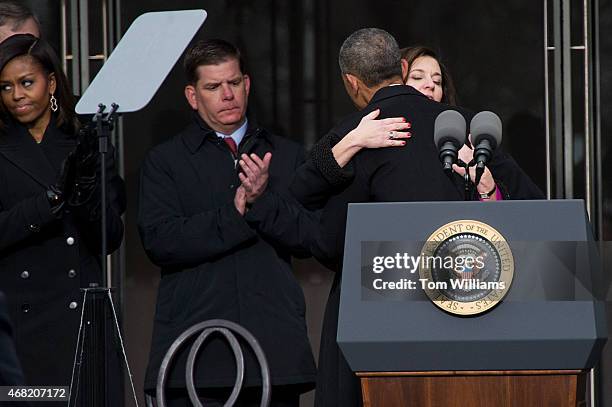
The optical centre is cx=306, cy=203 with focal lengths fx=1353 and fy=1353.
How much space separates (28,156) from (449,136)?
216cm

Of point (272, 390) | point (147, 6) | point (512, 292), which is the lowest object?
point (272, 390)

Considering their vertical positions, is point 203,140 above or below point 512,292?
above

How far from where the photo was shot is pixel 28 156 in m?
5.31

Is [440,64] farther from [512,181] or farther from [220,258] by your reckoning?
[220,258]

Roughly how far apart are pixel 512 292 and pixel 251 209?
6.19ft

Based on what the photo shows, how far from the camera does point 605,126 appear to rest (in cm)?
Result: 661

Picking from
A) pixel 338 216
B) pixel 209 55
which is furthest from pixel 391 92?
pixel 209 55

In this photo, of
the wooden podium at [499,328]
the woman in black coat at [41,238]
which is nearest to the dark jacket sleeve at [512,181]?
the wooden podium at [499,328]

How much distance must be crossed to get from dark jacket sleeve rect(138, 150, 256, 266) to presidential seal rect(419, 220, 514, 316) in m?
1.80

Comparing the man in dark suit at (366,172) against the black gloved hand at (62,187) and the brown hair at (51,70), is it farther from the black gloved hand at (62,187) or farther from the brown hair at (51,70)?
the brown hair at (51,70)

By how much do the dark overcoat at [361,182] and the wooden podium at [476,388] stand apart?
81 centimetres

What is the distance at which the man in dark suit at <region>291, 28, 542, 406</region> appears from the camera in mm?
4410

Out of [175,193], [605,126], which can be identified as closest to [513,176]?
[175,193]

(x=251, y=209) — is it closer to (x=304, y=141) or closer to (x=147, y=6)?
(x=304, y=141)
